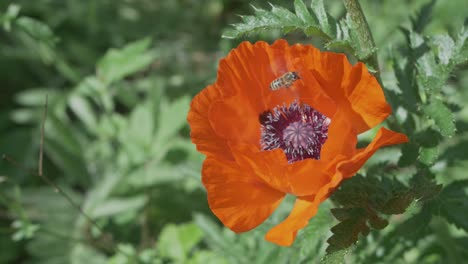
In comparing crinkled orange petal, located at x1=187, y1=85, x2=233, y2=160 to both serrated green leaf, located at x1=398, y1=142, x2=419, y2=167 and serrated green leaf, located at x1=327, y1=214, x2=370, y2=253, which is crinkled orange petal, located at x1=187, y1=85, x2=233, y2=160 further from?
serrated green leaf, located at x1=398, y1=142, x2=419, y2=167

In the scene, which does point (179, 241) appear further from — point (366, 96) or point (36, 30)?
point (366, 96)

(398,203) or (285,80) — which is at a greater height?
(285,80)

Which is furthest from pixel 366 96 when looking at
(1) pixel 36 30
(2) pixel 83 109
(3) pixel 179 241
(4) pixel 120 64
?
(2) pixel 83 109

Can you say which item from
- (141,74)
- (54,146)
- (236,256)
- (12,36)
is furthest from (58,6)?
(236,256)

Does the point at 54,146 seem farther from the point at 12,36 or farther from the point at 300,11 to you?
the point at 300,11

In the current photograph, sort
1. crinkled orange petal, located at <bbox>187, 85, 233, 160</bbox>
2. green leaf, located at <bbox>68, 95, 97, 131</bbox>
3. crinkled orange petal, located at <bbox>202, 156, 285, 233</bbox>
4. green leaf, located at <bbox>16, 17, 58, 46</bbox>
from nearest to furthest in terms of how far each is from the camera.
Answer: crinkled orange petal, located at <bbox>202, 156, 285, 233</bbox>, crinkled orange petal, located at <bbox>187, 85, 233, 160</bbox>, green leaf, located at <bbox>16, 17, 58, 46</bbox>, green leaf, located at <bbox>68, 95, 97, 131</bbox>

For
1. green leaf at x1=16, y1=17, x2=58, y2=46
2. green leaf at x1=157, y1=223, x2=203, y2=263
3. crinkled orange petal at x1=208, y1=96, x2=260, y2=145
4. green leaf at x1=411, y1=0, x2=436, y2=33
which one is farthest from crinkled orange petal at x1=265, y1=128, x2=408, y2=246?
green leaf at x1=16, y1=17, x2=58, y2=46
